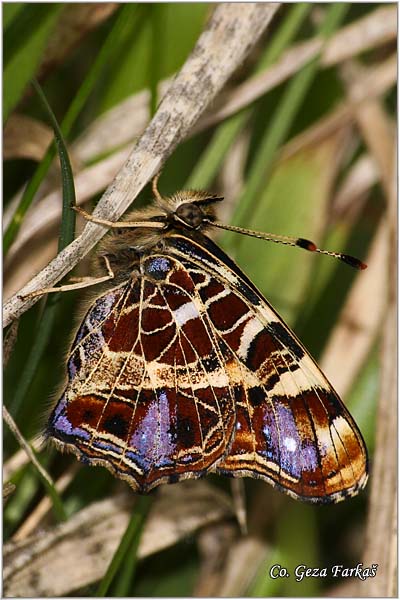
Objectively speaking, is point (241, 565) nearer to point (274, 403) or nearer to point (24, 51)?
point (274, 403)

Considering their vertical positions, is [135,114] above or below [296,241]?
above

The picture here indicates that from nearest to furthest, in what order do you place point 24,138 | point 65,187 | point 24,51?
point 65,187
point 24,51
point 24,138

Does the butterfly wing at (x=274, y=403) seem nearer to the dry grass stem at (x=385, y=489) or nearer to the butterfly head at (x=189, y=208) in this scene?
the butterfly head at (x=189, y=208)

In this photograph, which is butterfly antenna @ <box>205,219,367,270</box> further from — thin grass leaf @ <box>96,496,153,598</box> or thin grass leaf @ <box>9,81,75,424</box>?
thin grass leaf @ <box>96,496,153,598</box>

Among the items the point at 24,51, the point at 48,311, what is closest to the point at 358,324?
the point at 48,311

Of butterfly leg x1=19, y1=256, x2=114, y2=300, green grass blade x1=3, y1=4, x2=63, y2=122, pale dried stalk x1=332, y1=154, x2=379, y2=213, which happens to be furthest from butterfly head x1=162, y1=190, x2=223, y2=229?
pale dried stalk x1=332, y1=154, x2=379, y2=213

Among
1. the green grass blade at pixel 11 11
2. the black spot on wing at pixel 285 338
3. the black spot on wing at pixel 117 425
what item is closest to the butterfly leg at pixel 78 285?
the black spot on wing at pixel 117 425

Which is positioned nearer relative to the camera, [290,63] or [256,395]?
[256,395]

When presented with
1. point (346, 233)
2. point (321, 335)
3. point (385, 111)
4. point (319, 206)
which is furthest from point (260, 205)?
point (385, 111)
